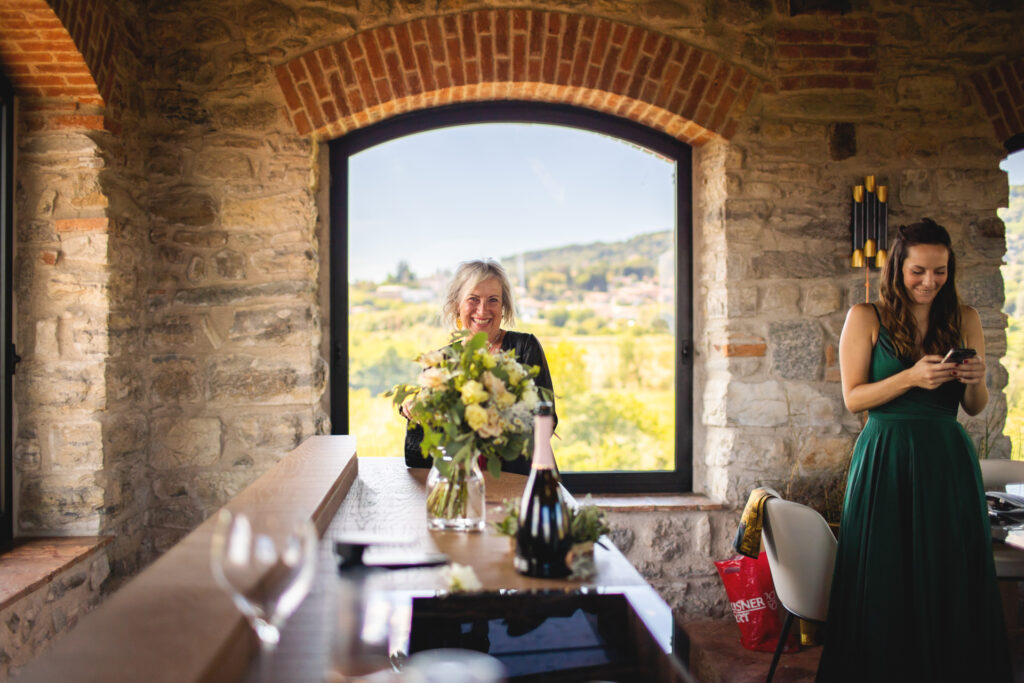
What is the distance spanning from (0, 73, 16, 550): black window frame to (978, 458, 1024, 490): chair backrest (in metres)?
4.16

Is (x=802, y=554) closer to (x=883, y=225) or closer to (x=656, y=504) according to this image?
(x=656, y=504)

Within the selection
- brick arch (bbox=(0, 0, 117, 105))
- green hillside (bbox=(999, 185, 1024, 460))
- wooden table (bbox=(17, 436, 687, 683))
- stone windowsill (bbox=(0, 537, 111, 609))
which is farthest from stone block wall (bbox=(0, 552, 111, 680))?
green hillside (bbox=(999, 185, 1024, 460))

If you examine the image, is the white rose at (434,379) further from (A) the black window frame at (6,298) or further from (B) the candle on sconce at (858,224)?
(B) the candle on sconce at (858,224)

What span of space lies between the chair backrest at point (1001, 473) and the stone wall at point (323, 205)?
441 millimetres

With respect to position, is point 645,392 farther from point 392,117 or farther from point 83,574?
point 83,574

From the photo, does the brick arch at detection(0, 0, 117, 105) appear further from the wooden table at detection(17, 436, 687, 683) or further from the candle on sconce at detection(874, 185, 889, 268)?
the candle on sconce at detection(874, 185, 889, 268)

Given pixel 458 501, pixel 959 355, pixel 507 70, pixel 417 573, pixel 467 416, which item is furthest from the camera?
pixel 507 70

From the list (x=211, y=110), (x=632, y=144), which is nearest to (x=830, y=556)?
(x=632, y=144)

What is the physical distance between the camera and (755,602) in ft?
11.0

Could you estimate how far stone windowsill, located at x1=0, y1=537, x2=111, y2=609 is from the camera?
96.9 inches

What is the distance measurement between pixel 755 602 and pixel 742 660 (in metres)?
0.26

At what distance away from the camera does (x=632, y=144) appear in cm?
403

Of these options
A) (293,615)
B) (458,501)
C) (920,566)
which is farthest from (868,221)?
(293,615)

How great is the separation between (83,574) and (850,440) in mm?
3484
